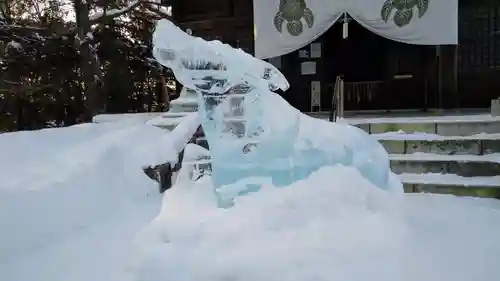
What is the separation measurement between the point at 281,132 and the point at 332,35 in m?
8.01

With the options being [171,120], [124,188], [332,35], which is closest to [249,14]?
[332,35]

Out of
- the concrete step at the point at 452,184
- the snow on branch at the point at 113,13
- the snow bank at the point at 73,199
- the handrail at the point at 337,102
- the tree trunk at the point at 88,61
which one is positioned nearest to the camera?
the snow bank at the point at 73,199

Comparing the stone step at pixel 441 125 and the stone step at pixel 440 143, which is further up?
the stone step at pixel 441 125

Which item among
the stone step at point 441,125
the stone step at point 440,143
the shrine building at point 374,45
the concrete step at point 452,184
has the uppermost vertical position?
the shrine building at point 374,45

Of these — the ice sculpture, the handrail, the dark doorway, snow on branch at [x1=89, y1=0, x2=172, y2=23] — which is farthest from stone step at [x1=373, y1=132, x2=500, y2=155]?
snow on branch at [x1=89, y1=0, x2=172, y2=23]

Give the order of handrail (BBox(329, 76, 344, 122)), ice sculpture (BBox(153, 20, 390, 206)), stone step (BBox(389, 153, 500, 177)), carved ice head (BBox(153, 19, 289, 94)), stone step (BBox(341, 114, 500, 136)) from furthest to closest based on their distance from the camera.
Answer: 1. handrail (BBox(329, 76, 344, 122))
2. stone step (BBox(341, 114, 500, 136))
3. stone step (BBox(389, 153, 500, 177))
4. ice sculpture (BBox(153, 20, 390, 206))
5. carved ice head (BBox(153, 19, 289, 94))

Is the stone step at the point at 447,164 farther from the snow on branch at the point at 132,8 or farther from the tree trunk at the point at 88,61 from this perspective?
the tree trunk at the point at 88,61

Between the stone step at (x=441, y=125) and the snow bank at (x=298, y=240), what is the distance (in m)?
3.00

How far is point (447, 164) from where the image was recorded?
627cm

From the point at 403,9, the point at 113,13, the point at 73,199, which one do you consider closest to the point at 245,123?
the point at 73,199

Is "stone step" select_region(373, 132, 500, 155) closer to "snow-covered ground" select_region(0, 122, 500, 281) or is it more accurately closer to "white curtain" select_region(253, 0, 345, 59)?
"snow-covered ground" select_region(0, 122, 500, 281)

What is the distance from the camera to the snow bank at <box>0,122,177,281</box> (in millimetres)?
4098

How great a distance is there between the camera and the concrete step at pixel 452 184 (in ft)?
19.1

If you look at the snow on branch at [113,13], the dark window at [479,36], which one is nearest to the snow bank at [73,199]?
the dark window at [479,36]
